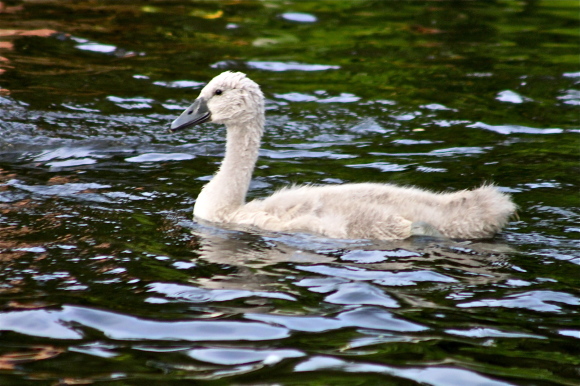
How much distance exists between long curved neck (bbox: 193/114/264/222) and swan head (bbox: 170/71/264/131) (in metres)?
0.09

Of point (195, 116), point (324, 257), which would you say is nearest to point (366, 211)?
point (324, 257)

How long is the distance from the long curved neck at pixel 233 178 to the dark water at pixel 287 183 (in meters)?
0.24

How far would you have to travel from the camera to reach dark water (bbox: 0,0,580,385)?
5.65 metres

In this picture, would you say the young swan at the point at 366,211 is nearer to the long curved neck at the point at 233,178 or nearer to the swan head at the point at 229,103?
the long curved neck at the point at 233,178

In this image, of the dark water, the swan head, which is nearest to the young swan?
the dark water

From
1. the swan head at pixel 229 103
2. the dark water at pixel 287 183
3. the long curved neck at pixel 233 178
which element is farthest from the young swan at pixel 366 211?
the swan head at pixel 229 103

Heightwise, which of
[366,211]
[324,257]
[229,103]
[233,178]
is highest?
[229,103]

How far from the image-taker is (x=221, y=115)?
879cm

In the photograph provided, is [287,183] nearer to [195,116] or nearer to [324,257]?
[195,116]

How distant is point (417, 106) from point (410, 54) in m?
3.02

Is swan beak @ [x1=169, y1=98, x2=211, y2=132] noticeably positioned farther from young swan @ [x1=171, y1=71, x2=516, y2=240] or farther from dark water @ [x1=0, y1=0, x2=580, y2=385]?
dark water @ [x1=0, y1=0, x2=580, y2=385]

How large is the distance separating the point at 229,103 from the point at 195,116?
37 centimetres

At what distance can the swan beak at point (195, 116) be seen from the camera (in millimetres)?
8820

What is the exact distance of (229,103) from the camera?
8766 mm
